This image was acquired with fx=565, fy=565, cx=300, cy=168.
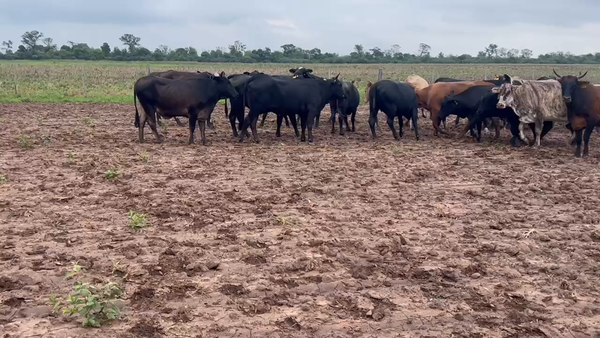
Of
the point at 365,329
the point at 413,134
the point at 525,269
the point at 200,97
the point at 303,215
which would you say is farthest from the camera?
the point at 413,134

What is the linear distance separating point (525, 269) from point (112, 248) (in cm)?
397

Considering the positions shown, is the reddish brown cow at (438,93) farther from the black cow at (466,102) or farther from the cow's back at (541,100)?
the cow's back at (541,100)

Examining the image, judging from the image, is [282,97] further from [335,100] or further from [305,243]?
[305,243]

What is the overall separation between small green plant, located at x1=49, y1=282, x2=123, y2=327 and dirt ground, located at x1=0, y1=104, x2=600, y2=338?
64 mm

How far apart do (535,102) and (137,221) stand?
30.7 ft

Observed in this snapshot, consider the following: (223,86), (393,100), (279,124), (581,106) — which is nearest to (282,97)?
(279,124)

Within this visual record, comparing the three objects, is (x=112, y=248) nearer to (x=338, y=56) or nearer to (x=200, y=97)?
(x=200, y=97)

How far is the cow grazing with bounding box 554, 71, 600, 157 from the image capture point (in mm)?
10977

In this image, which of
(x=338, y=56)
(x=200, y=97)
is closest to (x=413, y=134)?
(x=200, y=97)

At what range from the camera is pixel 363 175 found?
9.14 m

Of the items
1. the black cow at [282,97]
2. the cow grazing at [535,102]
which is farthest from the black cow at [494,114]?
the black cow at [282,97]

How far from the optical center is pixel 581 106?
1106 cm

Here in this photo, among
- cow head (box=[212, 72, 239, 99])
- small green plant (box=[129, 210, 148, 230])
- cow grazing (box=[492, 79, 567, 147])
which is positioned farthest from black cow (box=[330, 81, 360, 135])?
small green plant (box=[129, 210, 148, 230])

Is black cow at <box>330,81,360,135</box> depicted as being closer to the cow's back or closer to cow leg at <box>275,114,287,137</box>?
cow leg at <box>275,114,287,137</box>
